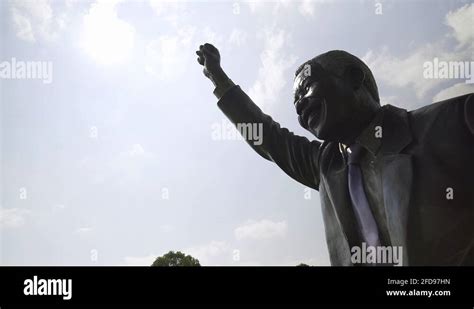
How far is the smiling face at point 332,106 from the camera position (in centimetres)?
711

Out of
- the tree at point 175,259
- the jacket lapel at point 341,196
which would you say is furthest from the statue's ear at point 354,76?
the tree at point 175,259

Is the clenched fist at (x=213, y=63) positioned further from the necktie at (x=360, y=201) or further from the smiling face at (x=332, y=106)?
the necktie at (x=360, y=201)

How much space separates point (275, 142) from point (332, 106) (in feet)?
4.43

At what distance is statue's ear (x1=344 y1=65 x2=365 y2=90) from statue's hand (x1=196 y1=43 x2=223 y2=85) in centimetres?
217

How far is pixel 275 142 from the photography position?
817 centimetres

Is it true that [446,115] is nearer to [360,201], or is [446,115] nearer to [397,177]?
[397,177]

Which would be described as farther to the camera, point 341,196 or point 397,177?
point 341,196

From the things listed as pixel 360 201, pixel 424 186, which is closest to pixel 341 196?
pixel 360 201

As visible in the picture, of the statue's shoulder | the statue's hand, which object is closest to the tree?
the statue's hand

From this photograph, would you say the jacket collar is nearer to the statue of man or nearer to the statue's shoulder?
the statue of man
